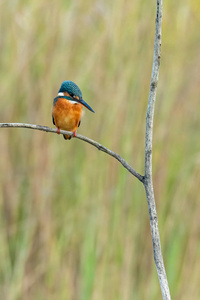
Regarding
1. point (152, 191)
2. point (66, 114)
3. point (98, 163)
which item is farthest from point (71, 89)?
point (98, 163)

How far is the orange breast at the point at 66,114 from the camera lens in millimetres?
1164

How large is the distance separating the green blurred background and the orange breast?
0.65m

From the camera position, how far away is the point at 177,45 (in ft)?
6.83

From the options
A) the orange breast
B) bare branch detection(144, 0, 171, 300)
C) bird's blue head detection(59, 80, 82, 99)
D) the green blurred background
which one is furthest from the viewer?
the green blurred background

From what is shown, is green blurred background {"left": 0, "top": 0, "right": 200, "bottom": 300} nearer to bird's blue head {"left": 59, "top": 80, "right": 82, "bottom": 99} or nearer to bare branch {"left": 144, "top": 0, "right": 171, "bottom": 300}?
bird's blue head {"left": 59, "top": 80, "right": 82, "bottom": 99}

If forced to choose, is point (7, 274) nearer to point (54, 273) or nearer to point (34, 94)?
point (54, 273)

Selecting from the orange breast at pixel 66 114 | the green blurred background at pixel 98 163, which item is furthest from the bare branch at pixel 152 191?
the green blurred background at pixel 98 163

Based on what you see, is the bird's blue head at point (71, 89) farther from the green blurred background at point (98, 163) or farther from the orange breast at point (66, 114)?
the green blurred background at point (98, 163)

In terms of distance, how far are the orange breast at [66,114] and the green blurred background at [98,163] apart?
2.13 ft

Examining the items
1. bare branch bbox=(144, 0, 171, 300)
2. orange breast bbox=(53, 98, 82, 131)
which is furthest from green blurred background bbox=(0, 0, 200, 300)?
bare branch bbox=(144, 0, 171, 300)

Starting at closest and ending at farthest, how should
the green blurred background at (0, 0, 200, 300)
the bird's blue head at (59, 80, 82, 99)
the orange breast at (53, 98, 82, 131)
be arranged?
the bird's blue head at (59, 80, 82, 99), the orange breast at (53, 98, 82, 131), the green blurred background at (0, 0, 200, 300)

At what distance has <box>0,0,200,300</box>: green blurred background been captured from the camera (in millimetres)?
1830

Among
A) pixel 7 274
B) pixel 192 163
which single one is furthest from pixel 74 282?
pixel 192 163

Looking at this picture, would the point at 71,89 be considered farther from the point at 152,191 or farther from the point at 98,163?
the point at 98,163
